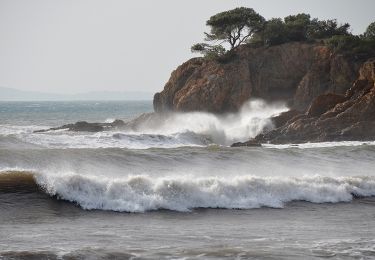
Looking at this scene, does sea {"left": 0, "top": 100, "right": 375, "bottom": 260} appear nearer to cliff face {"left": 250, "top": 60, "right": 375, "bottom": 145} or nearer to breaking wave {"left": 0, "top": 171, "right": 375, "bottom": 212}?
breaking wave {"left": 0, "top": 171, "right": 375, "bottom": 212}

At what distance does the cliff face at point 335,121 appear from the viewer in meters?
33.8

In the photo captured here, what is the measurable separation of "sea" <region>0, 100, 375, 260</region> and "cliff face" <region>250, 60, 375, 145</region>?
5737 millimetres

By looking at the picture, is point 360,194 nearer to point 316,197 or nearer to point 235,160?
point 316,197

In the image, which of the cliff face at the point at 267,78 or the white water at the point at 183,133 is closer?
the white water at the point at 183,133

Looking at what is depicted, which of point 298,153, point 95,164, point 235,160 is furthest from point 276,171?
point 95,164

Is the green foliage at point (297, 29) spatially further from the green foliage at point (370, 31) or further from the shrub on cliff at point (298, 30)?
the green foliage at point (370, 31)

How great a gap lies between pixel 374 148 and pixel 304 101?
1402 centimetres

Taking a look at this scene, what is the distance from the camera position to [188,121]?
141ft

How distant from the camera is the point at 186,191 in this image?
17.6 m

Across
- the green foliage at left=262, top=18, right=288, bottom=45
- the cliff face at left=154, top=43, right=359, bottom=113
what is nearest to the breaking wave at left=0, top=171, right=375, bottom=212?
the cliff face at left=154, top=43, right=359, bottom=113

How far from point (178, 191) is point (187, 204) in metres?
0.67

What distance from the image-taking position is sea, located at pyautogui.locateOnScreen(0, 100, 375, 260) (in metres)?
12.1

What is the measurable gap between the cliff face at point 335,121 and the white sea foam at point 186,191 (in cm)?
1478

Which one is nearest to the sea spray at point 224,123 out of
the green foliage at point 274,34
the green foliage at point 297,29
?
the green foliage at point 274,34
